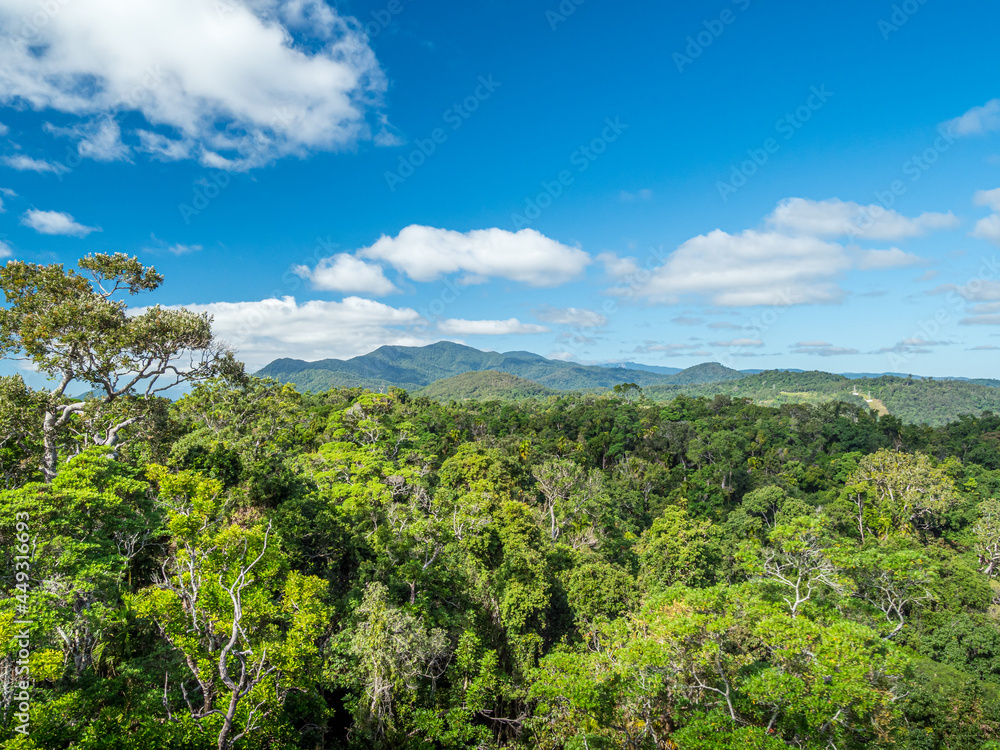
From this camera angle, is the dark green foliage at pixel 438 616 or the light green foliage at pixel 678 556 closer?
the dark green foliage at pixel 438 616

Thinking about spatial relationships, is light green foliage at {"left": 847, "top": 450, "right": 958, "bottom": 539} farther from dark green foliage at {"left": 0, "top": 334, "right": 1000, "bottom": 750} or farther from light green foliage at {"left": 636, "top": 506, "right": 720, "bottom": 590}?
light green foliage at {"left": 636, "top": 506, "right": 720, "bottom": 590}

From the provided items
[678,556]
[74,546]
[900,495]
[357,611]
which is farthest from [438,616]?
[900,495]

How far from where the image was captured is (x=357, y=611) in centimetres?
1478

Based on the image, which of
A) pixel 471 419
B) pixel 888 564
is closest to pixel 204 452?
pixel 888 564

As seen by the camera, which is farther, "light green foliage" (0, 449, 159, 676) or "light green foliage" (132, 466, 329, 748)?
"light green foliage" (132, 466, 329, 748)

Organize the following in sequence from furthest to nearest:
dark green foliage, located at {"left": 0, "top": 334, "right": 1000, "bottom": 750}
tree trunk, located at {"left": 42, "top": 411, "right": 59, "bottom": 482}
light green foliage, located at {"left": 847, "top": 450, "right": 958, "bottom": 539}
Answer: light green foliage, located at {"left": 847, "top": 450, "right": 958, "bottom": 539}, tree trunk, located at {"left": 42, "top": 411, "right": 59, "bottom": 482}, dark green foliage, located at {"left": 0, "top": 334, "right": 1000, "bottom": 750}

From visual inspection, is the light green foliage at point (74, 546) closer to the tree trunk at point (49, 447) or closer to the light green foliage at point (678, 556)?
the tree trunk at point (49, 447)

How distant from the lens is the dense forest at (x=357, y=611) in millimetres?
10047

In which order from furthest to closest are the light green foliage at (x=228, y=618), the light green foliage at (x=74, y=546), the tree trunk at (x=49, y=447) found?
the tree trunk at (x=49, y=447), the light green foliage at (x=228, y=618), the light green foliage at (x=74, y=546)

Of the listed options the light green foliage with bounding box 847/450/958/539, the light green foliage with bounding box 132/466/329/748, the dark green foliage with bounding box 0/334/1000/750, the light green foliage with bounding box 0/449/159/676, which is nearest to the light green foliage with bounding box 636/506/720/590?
the dark green foliage with bounding box 0/334/1000/750

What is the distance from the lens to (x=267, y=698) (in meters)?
10.2

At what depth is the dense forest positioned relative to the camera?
10047mm

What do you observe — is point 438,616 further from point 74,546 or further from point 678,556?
point 678,556

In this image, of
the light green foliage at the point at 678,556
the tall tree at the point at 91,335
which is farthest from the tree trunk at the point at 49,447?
the light green foliage at the point at 678,556
